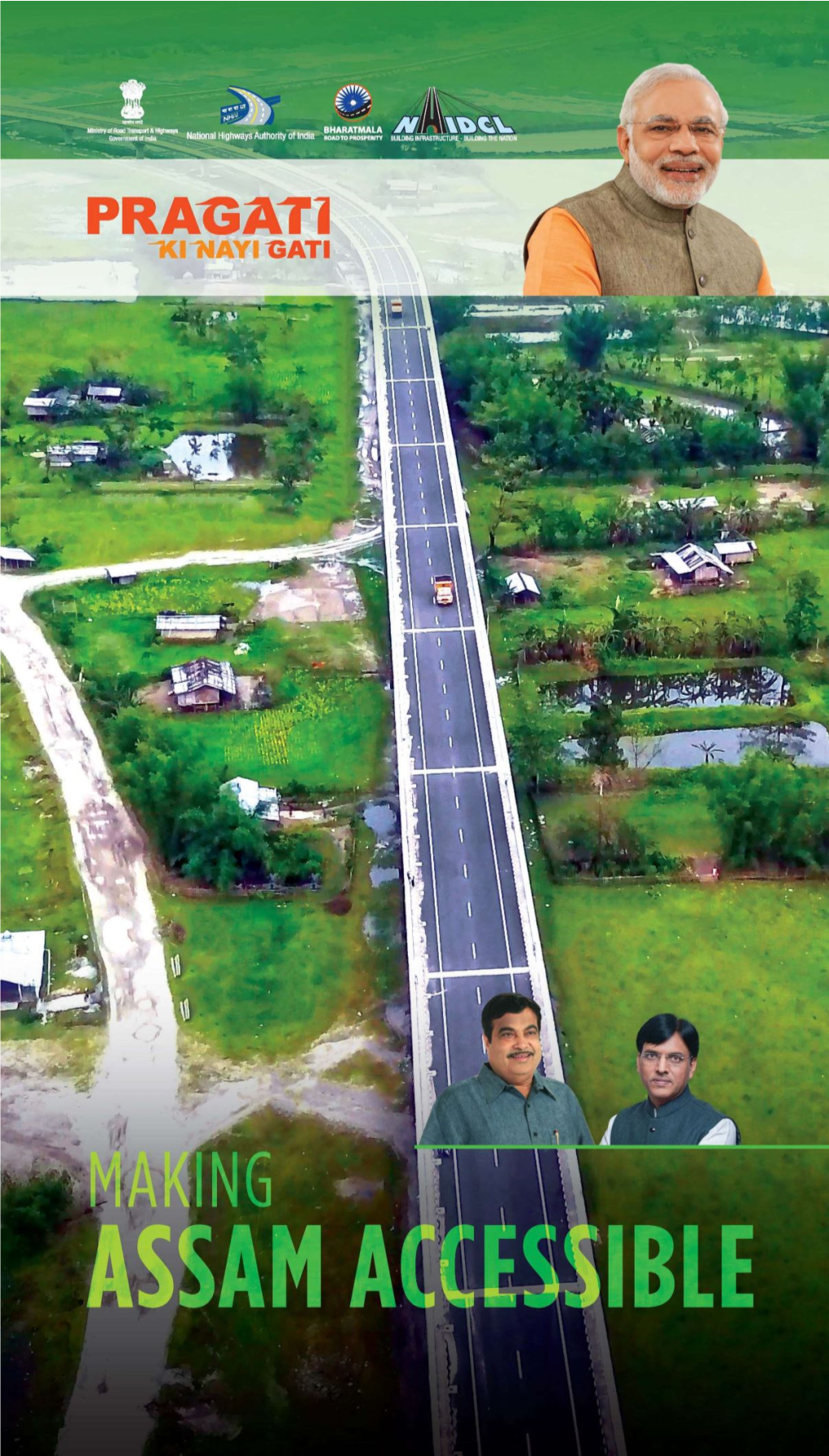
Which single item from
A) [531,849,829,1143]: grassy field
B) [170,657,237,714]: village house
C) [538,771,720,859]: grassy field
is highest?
[170,657,237,714]: village house

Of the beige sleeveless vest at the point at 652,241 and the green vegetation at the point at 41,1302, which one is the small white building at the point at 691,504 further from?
the green vegetation at the point at 41,1302

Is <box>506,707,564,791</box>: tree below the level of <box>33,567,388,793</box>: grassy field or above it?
below

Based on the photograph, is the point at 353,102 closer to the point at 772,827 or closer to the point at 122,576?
the point at 122,576

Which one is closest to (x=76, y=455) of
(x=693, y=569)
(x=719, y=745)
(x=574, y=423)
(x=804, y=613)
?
(x=574, y=423)

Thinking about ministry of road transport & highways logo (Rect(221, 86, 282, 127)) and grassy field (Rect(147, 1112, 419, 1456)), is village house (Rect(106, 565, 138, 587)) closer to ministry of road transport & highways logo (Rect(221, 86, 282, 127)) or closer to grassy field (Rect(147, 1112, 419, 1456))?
ministry of road transport & highways logo (Rect(221, 86, 282, 127))

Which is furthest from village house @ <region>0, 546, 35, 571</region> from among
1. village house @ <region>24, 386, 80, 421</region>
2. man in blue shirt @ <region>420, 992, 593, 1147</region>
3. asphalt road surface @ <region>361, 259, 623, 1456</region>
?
man in blue shirt @ <region>420, 992, 593, 1147</region>
